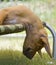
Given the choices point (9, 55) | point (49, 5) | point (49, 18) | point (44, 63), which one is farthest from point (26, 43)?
→ point (49, 5)

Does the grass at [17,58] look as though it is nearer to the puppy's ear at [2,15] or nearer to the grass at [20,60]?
the grass at [20,60]

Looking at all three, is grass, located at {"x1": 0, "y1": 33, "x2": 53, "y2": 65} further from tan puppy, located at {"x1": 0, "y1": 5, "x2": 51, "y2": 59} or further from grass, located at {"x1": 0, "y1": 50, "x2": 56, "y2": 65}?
tan puppy, located at {"x1": 0, "y1": 5, "x2": 51, "y2": 59}

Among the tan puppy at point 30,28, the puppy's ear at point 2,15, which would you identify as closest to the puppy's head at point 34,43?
the tan puppy at point 30,28

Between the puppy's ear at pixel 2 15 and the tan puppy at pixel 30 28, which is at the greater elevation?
the puppy's ear at pixel 2 15

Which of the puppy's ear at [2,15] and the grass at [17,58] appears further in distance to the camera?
the grass at [17,58]

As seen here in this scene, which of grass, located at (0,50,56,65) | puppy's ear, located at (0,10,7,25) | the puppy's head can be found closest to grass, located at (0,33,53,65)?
grass, located at (0,50,56,65)

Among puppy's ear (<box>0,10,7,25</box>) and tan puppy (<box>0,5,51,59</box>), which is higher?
puppy's ear (<box>0,10,7,25</box>)

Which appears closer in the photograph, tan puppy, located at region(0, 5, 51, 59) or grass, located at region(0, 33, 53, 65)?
tan puppy, located at region(0, 5, 51, 59)

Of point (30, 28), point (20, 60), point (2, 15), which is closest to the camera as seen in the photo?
point (2, 15)

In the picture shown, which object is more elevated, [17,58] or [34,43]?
[34,43]

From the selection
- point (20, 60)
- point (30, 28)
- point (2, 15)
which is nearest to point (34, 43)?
point (30, 28)

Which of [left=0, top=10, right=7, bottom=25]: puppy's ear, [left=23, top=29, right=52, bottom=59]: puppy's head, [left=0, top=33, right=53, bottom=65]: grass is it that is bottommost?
[left=0, top=33, right=53, bottom=65]: grass

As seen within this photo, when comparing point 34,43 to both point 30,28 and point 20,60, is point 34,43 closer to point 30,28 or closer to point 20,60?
point 30,28

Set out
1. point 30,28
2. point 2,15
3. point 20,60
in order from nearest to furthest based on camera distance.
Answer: point 2,15 → point 30,28 → point 20,60
